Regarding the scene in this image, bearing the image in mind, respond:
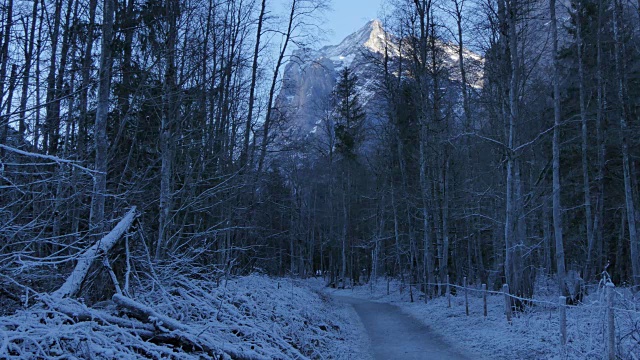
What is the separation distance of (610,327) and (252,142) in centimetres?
1425

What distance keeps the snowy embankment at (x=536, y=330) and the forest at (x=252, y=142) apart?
91.0 inches

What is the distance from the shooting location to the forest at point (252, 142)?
625cm

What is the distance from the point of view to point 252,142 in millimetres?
18484

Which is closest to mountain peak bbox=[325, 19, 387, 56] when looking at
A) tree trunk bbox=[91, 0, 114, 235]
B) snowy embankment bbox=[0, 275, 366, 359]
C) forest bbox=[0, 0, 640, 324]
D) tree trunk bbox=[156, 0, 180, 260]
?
forest bbox=[0, 0, 640, 324]

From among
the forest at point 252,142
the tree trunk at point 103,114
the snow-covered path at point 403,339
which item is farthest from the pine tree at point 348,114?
the tree trunk at point 103,114

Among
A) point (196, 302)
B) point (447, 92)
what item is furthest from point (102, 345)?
point (447, 92)

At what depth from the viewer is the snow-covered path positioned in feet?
29.4

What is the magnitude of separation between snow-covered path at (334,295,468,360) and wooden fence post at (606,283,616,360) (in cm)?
275

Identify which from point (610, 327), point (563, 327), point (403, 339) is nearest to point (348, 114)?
point (403, 339)

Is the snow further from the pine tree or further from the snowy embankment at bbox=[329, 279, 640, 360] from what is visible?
the pine tree

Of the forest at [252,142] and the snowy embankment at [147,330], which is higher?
the forest at [252,142]

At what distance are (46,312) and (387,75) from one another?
21040 millimetres

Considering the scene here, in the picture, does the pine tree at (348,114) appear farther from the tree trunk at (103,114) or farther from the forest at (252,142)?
the tree trunk at (103,114)

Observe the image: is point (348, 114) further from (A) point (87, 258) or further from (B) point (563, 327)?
(A) point (87, 258)
